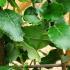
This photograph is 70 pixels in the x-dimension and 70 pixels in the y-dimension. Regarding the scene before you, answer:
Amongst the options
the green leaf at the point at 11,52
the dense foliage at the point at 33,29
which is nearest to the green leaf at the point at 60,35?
the dense foliage at the point at 33,29

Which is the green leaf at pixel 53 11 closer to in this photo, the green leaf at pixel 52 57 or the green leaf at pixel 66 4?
the green leaf at pixel 66 4

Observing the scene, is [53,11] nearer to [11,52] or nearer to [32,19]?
[32,19]

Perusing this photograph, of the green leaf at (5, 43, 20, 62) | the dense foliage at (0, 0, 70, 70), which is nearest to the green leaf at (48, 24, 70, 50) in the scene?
the dense foliage at (0, 0, 70, 70)

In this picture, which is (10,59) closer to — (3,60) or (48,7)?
(3,60)

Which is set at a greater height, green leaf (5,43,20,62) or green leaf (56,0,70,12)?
green leaf (56,0,70,12)

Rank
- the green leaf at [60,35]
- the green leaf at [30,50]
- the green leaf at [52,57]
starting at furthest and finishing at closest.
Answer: the green leaf at [52,57]
the green leaf at [30,50]
the green leaf at [60,35]

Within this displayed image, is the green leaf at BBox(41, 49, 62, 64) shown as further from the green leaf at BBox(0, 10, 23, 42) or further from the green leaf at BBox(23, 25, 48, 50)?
the green leaf at BBox(0, 10, 23, 42)

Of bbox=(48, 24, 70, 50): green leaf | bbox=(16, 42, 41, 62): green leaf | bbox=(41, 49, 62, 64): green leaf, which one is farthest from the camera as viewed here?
bbox=(41, 49, 62, 64): green leaf

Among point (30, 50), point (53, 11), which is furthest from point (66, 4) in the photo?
point (30, 50)
